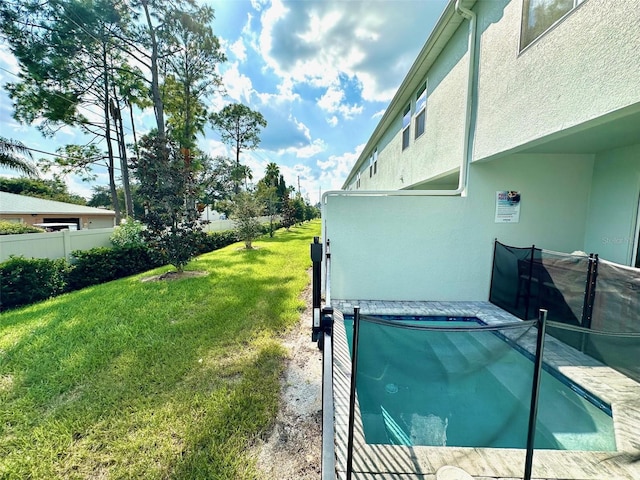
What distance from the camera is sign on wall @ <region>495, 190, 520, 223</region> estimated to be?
5.23 m

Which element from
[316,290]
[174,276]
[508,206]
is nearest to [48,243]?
[174,276]

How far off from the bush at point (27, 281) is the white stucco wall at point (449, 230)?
721cm

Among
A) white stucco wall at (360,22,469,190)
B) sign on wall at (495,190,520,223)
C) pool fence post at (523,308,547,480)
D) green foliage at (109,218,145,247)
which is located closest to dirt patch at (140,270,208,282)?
green foliage at (109,218,145,247)

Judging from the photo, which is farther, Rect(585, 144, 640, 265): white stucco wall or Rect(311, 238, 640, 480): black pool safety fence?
Rect(585, 144, 640, 265): white stucco wall

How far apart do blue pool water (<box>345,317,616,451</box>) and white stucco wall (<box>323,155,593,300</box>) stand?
9.80 feet

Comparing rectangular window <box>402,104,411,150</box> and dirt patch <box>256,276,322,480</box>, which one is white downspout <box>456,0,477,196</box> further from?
dirt patch <box>256,276,322,480</box>

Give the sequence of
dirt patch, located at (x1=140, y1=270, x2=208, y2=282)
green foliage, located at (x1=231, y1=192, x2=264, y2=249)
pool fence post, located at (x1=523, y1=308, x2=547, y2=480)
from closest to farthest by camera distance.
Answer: pool fence post, located at (x1=523, y1=308, x2=547, y2=480), dirt patch, located at (x1=140, y1=270, x2=208, y2=282), green foliage, located at (x1=231, y1=192, x2=264, y2=249)

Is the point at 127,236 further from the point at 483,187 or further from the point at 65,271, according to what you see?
the point at 483,187

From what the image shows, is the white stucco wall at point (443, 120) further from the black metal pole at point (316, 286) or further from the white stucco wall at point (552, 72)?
the black metal pole at point (316, 286)

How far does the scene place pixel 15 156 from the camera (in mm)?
11719

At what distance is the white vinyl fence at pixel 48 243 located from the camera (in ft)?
22.1

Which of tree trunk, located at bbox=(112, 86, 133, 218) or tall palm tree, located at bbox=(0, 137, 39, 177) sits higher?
tree trunk, located at bbox=(112, 86, 133, 218)

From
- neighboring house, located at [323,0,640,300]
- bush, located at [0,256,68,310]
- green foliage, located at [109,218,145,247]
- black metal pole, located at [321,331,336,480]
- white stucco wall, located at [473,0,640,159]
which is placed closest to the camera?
black metal pole, located at [321,331,336,480]

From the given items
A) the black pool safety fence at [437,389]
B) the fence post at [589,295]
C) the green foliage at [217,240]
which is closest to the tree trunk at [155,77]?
the green foliage at [217,240]
